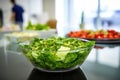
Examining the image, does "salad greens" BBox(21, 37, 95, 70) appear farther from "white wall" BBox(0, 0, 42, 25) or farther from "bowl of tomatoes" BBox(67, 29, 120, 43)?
"white wall" BBox(0, 0, 42, 25)

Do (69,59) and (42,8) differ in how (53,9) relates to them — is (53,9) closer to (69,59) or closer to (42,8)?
(42,8)

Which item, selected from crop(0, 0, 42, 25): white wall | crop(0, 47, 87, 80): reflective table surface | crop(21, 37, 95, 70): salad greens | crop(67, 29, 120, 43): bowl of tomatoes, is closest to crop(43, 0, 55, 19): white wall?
crop(0, 0, 42, 25): white wall

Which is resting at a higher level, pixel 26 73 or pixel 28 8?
pixel 28 8

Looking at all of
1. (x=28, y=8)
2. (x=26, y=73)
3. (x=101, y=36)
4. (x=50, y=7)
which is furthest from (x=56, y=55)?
(x=28, y=8)

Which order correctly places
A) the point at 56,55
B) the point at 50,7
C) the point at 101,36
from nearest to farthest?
the point at 56,55
the point at 101,36
the point at 50,7

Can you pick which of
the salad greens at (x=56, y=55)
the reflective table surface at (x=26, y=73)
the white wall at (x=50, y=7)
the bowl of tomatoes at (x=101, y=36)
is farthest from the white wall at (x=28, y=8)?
the salad greens at (x=56, y=55)

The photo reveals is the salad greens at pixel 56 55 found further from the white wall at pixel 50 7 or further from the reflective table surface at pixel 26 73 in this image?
the white wall at pixel 50 7

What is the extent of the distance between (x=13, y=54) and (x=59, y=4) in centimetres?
439

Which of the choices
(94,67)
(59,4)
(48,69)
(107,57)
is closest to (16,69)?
(48,69)

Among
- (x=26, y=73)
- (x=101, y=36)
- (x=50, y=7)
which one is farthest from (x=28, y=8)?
(x=26, y=73)

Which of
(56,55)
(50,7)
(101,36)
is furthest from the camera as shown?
(50,7)

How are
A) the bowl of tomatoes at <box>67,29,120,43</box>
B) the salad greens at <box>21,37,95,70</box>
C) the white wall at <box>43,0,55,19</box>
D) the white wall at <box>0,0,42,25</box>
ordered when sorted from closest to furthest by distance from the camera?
the salad greens at <box>21,37,95,70</box>
the bowl of tomatoes at <box>67,29,120,43</box>
the white wall at <box>0,0,42,25</box>
the white wall at <box>43,0,55,19</box>

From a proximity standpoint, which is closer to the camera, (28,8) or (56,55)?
(56,55)

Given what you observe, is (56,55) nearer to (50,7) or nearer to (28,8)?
(50,7)
